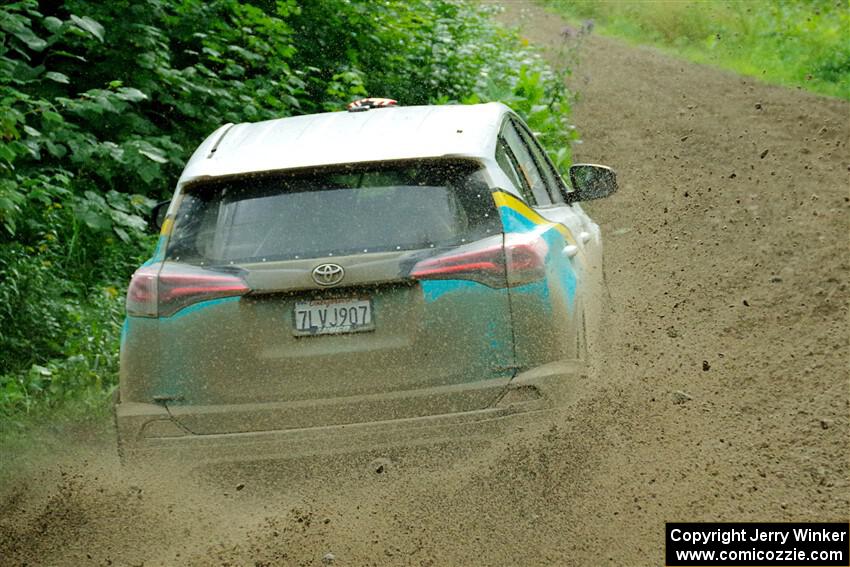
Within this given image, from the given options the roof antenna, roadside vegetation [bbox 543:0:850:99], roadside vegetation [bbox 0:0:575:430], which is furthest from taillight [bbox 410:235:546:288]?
roadside vegetation [bbox 543:0:850:99]

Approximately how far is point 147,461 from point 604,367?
2.29 m

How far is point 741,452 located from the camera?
16.5 feet

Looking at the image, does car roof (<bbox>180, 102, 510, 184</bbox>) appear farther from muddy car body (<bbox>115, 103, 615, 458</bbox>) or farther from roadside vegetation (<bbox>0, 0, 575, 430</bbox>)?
roadside vegetation (<bbox>0, 0, 575, 430</bbox>)

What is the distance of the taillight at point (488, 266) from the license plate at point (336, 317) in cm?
24

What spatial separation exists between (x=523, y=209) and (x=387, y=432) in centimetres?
113

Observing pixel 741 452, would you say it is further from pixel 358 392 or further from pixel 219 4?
pixel 219 4

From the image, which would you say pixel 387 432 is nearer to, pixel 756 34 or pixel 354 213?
pixel 354 213

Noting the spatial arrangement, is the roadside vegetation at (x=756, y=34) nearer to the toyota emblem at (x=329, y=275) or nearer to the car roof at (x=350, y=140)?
the car roof at (x=350, y=140)

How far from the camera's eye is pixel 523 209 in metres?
4.91

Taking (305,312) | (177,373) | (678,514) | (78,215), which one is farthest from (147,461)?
(78,215)

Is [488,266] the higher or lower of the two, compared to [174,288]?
higher
